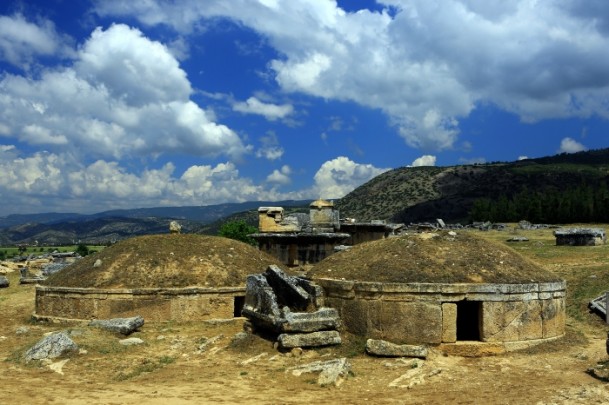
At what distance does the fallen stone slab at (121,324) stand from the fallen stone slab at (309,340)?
5584 mm

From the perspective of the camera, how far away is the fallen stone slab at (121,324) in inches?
680

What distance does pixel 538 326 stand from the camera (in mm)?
15297

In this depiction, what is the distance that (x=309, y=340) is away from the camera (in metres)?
14.6

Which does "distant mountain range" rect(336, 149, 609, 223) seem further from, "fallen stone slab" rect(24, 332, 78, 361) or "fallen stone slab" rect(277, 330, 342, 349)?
"fallen stone slab" rect(24, 332, 78, 361)

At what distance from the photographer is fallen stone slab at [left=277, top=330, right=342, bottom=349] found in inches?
571

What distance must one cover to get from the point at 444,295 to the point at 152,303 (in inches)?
401

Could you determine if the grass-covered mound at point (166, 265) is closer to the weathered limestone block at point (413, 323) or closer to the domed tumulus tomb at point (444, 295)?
the domed tumulus tomb at point (444, 295)

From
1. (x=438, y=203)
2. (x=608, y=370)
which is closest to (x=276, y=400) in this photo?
(x=608, y=370)

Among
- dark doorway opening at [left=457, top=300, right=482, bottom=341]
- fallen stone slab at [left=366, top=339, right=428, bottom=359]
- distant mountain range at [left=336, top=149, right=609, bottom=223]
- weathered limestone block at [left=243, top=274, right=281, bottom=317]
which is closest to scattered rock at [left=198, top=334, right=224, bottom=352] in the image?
weathered limestone block at [left=243, top=274, right=281, bottom=317]

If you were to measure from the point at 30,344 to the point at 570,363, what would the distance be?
1488 centimetres

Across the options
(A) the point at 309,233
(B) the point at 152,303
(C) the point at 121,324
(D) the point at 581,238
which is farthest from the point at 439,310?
(D) the point at 581,238

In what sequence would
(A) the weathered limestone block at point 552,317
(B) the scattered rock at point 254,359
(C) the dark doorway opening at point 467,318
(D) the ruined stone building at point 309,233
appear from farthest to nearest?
(D) the ruined stone building at point 309,233, (C) the dark doorway opening at point 467,318, (A) the weathered limestone block at point 552,317, (B) the scattered rock at point 254,359

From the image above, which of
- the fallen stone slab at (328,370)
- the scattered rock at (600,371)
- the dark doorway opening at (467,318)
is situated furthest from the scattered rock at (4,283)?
the scattered rock at (600,371)

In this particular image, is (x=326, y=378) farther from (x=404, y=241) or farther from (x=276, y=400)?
(x=404, y=241)
